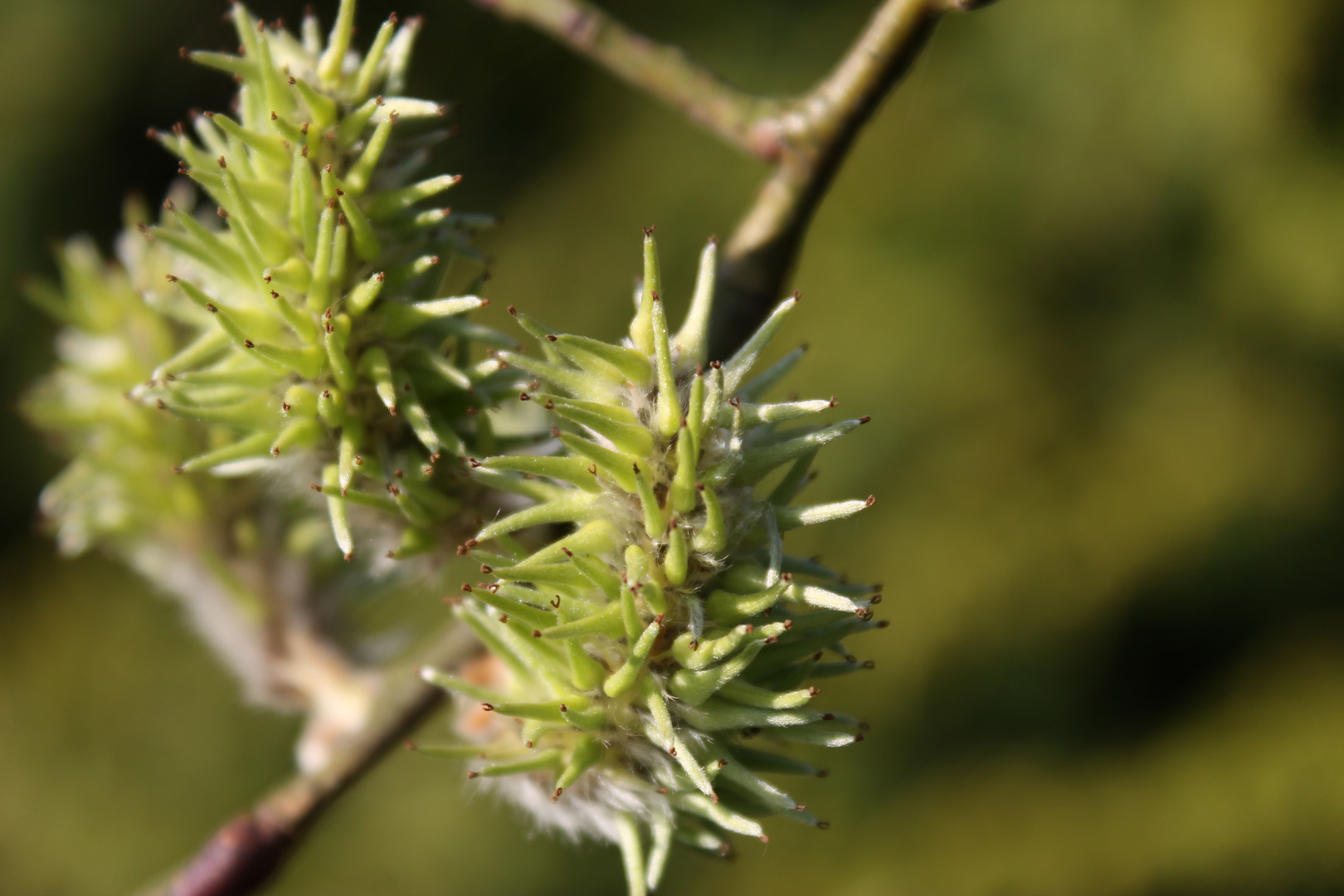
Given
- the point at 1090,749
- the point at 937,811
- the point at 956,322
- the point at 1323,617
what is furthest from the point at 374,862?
the point at 1323,617

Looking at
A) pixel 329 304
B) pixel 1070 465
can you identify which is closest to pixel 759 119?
pixel 329 304

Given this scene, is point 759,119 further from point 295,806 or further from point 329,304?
point 295,806

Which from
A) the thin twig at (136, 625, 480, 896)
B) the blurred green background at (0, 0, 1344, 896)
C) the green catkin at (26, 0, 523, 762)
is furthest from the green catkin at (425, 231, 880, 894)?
the blurred green background at (0, 0, 1344, 896)

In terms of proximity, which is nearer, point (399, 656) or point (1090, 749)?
point (399, 656)

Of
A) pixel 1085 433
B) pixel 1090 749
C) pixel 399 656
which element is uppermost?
pixel 1085 433

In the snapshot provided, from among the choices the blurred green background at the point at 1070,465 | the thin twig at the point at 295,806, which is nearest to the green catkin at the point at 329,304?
the thin twig at the point at 295,806

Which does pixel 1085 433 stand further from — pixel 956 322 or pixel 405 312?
pixel 405 312

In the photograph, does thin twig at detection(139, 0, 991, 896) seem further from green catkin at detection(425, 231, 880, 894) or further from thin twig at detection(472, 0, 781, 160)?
green catkin at detection(425, 231, 880, 894)
